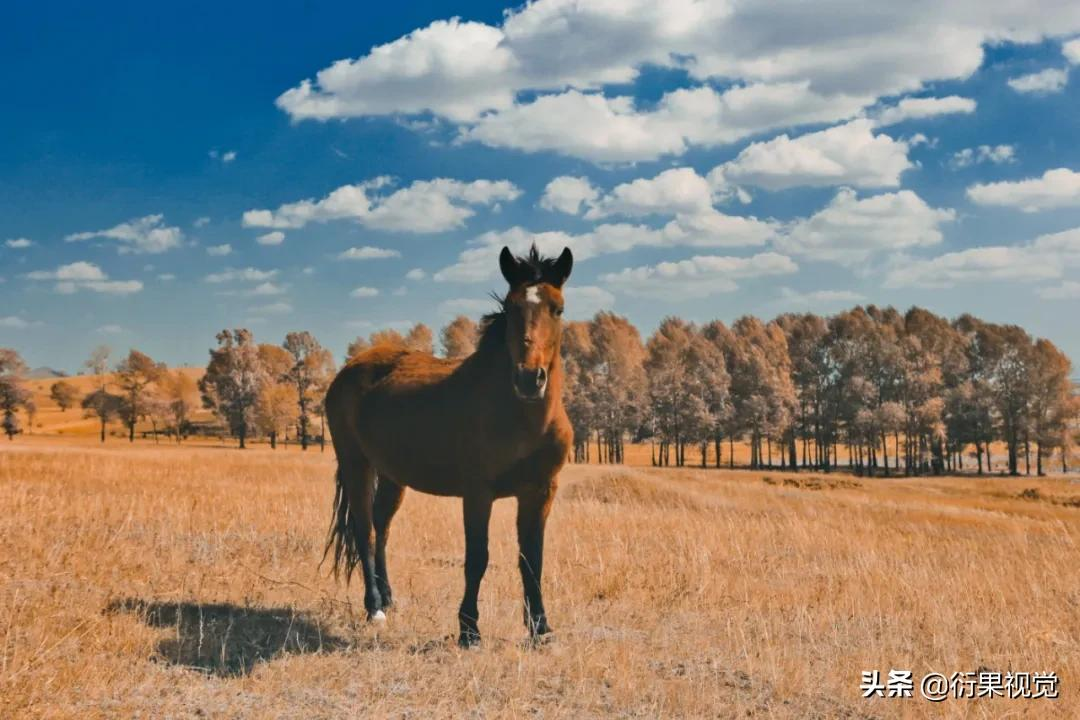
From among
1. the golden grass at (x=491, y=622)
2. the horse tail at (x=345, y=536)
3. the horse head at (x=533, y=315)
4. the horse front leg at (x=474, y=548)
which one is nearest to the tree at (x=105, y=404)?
the golden grass at (x=491, y=622)

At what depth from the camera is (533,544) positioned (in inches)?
305

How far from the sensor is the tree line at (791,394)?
265 ft

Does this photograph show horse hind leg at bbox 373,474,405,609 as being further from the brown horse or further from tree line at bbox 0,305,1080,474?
tree line at bbox 0,305,1080,474

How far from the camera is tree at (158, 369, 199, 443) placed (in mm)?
93875

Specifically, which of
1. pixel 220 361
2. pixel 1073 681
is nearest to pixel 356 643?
pixel 1073 681

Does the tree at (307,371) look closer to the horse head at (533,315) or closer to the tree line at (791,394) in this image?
the tree line at (791,394)

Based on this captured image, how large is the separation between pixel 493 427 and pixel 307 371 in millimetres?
79236

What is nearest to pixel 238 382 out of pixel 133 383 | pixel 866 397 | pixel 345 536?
pixel 133 383

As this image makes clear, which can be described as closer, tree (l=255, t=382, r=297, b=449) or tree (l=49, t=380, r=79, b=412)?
tree (l=255, t=382, r=297, b=449)

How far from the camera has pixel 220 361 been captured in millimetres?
89500

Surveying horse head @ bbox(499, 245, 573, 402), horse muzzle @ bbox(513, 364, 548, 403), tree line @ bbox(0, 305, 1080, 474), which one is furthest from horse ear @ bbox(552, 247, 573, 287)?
tree line @ bbox(0, 305, 1080, 474)

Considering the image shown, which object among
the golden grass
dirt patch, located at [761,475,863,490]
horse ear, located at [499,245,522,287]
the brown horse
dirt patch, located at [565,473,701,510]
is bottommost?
dirt patch, located at [761,475,863,490]

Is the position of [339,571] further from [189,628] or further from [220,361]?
[220,361]

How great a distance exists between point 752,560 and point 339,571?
6.67 m
